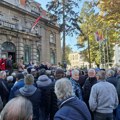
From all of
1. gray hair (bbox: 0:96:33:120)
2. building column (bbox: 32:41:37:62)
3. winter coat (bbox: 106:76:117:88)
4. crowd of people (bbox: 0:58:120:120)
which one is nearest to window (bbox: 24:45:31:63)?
building column (bbox: 32:41:37:62)

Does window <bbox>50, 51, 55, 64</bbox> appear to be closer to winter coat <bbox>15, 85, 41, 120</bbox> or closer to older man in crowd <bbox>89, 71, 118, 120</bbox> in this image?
winter coat <bbox>15, 85, 41, 120</bbox>

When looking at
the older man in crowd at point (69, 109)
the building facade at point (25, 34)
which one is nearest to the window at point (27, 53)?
the building facade at point (25, 34)

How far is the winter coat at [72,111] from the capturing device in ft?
12.8

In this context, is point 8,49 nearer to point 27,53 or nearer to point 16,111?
point 27,53

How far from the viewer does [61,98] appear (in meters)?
4.16

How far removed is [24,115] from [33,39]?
31460 millimetres

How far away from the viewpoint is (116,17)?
22812 millimetres

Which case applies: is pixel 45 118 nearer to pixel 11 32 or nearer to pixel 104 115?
pixel 104 115

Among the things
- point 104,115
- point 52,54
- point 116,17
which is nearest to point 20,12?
point 52,54

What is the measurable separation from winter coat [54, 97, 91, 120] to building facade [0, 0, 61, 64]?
23.9 metres

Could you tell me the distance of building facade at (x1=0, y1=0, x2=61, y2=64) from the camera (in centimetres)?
2883

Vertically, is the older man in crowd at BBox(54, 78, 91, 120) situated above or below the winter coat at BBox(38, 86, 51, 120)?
above

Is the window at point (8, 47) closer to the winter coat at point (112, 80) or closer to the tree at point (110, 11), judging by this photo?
the tree at point (110, 11)

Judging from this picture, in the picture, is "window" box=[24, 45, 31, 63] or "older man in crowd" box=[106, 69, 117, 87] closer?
"older man in crowd" box=[106, 69, 117, 87]
